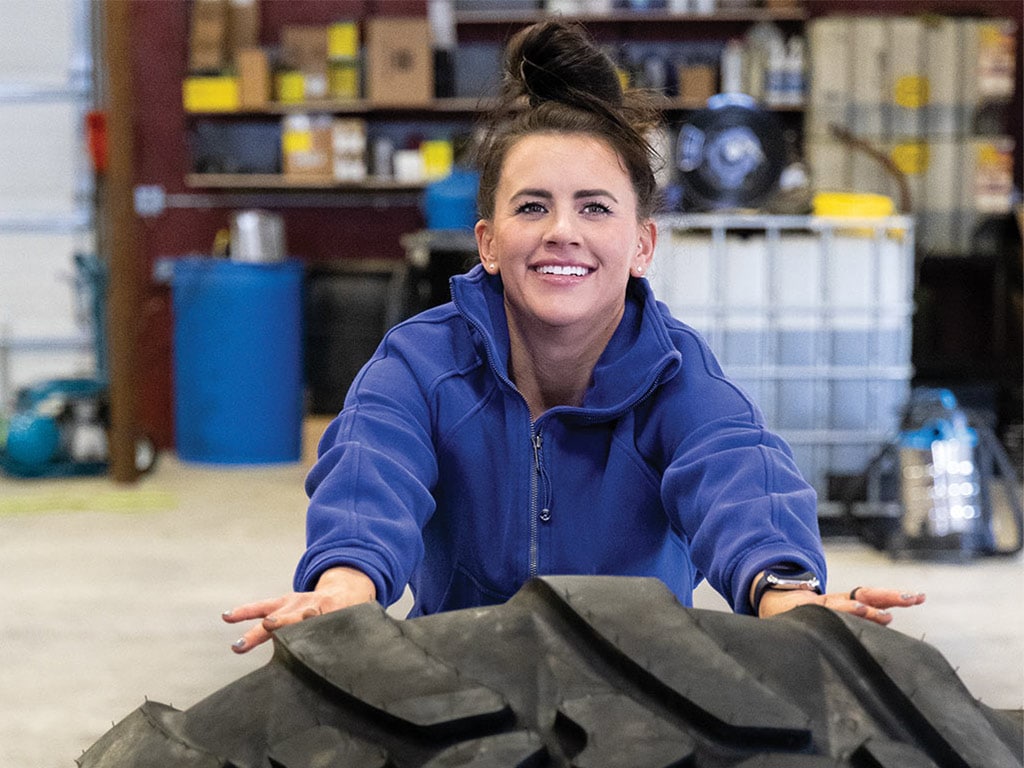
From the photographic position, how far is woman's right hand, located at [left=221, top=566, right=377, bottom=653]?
3.05 ft

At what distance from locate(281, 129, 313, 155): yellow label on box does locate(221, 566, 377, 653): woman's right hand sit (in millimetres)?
5316

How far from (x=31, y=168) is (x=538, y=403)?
225 inches

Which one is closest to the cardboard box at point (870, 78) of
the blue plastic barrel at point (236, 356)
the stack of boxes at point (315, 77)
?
the stack of boxes at point (315, 77)

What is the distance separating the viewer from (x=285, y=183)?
6312 mm

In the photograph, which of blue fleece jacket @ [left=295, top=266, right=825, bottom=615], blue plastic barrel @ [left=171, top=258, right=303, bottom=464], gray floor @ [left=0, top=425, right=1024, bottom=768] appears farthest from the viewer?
blue plastic barrel @ [left=171, top=258, right=303, bottom=464]

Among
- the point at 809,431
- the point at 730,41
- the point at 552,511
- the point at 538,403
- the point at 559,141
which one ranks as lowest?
the point at 809,431

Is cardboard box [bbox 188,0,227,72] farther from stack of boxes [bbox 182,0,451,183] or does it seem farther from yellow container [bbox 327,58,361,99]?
yellow container [bbox 327,58,361,99]

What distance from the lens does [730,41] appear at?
6.18 meters

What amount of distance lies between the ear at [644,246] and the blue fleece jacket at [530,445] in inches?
1.0

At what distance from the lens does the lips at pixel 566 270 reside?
149 centimetres

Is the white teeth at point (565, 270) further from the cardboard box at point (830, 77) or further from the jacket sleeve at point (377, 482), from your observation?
the cardboard box at point (830, 77)

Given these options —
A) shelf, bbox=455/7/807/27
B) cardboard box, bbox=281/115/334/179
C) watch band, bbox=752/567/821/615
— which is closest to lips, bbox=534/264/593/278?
watch band, bbox=752/567/821/615

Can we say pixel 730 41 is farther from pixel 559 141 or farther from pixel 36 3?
pixel 559 141

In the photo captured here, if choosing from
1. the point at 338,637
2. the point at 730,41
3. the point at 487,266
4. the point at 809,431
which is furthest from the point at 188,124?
the point at 338,637
